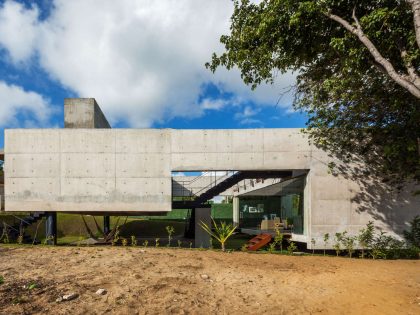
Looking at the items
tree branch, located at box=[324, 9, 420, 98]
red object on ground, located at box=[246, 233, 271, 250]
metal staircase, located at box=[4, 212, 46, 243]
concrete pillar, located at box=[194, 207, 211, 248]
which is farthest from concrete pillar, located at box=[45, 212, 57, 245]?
tree branch, located at box=[324, 9, 420, 98]

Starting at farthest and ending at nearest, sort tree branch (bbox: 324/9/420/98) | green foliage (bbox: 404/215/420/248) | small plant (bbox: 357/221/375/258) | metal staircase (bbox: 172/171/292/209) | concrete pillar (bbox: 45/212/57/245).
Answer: metal staircase (bbox: 172/171/292/209), concrete pillar (bbox: 45/212/57/245), green foliage (bbox: 404/215/420/248), small plant (bbox: 357/221/375/258), tree branch (bbox: 324/9/420/98)

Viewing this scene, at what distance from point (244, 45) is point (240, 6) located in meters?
1.21

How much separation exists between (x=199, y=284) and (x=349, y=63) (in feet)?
22.2

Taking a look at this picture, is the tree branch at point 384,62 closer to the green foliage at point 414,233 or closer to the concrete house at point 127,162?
the concrete house at point 127,162

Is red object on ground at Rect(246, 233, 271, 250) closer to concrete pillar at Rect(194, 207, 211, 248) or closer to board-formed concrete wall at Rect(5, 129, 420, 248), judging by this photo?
board-formed concrete wall at Rect(5, 129, 420, 248)

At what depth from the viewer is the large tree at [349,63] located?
710 centimetres

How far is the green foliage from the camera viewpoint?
11641 millimetres

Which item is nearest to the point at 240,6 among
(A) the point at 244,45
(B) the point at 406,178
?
(A) the point at 244,45

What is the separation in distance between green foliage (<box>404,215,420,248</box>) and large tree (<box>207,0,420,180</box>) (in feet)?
6.74

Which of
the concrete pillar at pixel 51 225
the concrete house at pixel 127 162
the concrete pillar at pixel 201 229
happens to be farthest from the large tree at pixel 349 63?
the concrete pillar at pixel 51 225

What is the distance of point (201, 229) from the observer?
49.2 ft

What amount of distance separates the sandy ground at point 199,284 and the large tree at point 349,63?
4.26 meters

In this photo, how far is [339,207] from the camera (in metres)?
12.1

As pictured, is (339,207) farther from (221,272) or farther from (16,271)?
(16,271)
